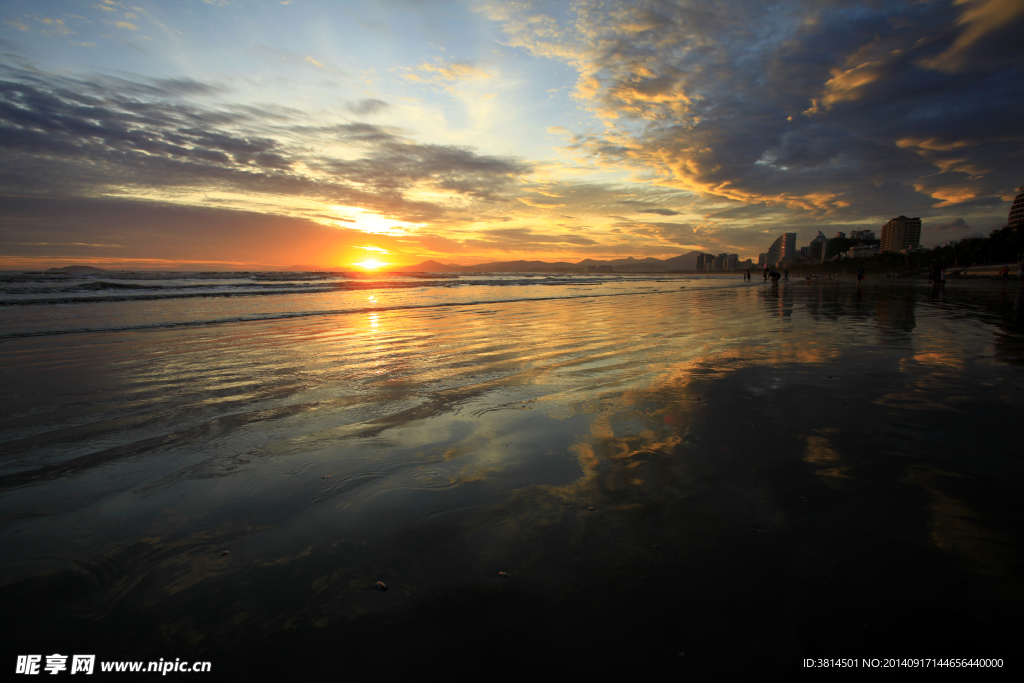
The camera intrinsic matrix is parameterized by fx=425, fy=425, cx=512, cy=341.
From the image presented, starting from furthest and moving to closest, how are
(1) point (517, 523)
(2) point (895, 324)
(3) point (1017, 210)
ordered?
(3) point (1017, 210)
(2) point (895, 324)
(1) point (517, 523)

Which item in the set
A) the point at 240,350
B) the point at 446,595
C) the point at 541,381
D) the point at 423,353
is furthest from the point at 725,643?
the point at 240,350

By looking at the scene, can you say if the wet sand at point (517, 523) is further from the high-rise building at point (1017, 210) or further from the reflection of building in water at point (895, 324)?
the high-rise building at point (1017, 210)

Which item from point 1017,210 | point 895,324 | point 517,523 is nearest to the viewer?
point 517,523

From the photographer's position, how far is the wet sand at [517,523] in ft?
7.15

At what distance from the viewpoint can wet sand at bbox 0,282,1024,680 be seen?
218 centimetres

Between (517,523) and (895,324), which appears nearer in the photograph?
(517,523)

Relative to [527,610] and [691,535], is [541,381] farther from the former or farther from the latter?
[527,610]

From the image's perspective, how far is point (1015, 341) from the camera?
9.98m

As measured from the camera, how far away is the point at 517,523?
3.12m

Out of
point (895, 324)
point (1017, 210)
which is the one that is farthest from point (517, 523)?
point (1017, 210)

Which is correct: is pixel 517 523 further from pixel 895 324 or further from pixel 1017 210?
pixel 1017 210

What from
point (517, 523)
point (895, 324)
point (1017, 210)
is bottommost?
point (517, 523)

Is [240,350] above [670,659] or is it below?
above

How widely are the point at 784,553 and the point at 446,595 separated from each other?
7.09 feet
